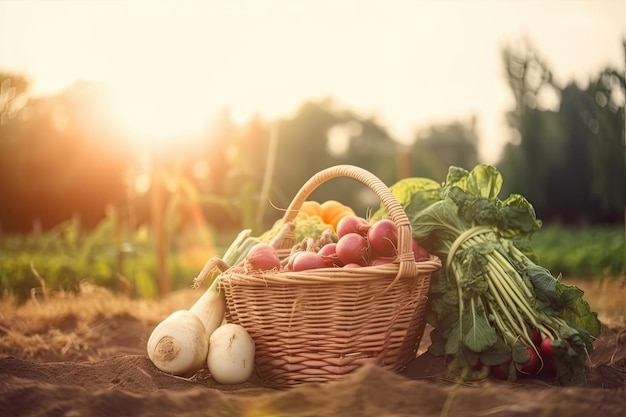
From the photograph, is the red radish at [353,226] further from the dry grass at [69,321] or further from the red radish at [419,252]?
the dry grass at [69,321]

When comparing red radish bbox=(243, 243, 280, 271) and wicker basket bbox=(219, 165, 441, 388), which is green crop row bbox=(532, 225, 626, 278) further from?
red radish bbox=(243, 243, 280, 271)

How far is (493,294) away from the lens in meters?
3.20

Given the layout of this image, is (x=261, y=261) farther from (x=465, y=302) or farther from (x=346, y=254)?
(x=465, y=302)

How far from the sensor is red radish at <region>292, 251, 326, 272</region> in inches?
118

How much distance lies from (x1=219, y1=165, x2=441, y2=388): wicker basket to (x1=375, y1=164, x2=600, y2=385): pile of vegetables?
0.19 metres

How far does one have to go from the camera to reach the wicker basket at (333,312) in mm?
2855

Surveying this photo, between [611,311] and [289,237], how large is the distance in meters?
2.84

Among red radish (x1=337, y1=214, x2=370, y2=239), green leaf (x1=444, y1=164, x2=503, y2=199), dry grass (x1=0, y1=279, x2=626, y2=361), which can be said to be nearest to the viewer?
red radish (x1=337, y1=214, x2=370, y2=239)

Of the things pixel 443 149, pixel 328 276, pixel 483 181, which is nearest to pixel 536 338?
pixel 483 181

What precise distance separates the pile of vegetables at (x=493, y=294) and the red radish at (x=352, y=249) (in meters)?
0.49

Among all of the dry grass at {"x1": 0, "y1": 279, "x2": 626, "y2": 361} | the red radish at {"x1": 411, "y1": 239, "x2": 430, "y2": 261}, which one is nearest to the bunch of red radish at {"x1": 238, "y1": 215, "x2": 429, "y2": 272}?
the red radish at {"x1": 411, "y1": 239, "x2": 430, "y2": 261}

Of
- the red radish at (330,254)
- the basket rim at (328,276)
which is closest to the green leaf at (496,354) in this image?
the basket rim at (328,276)

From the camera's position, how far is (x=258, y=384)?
10.4 feet

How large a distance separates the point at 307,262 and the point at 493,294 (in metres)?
0.94
